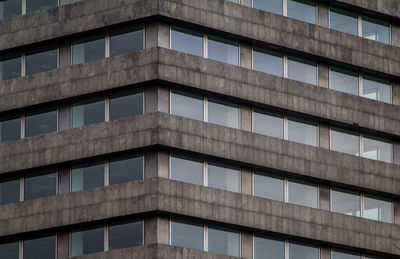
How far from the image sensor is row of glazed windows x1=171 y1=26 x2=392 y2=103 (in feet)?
228

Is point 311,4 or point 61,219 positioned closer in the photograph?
point 61,219

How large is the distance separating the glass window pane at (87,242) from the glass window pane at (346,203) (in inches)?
494

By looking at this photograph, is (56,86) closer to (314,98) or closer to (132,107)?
(132,107)

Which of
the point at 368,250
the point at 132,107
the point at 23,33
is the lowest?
the point at 368,250

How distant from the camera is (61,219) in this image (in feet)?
223

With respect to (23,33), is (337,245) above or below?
below

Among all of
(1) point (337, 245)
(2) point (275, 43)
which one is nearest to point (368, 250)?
(1) point (337, 245)

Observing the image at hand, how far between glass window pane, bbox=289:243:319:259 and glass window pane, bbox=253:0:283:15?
39.3 feet

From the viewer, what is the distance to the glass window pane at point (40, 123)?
7056cm

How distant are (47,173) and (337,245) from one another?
583 inches

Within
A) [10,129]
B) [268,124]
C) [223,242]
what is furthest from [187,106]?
[10,129]

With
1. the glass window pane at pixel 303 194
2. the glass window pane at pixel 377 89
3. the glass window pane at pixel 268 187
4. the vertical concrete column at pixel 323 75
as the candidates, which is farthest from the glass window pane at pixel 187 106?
the glass window pane at pixel 377 89

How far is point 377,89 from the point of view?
76.2 metres

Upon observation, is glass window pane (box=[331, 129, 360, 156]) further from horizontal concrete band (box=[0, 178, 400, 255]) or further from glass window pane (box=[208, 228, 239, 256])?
glass window pane (box=[208, 228, 239, 256])
